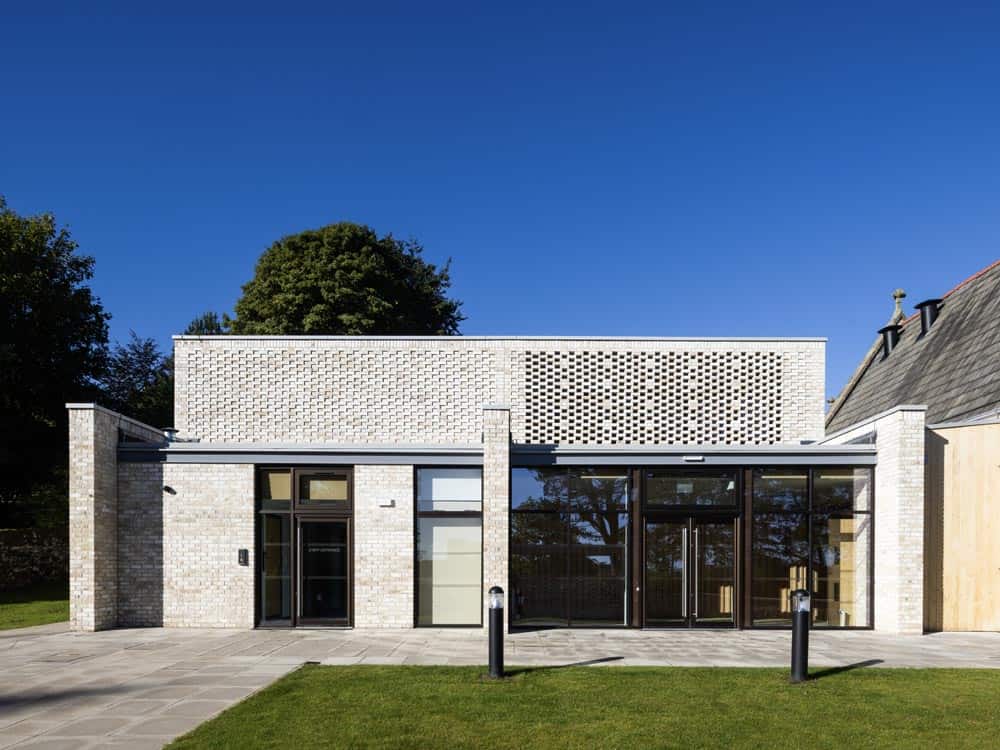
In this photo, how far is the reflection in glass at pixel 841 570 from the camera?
12789 mm

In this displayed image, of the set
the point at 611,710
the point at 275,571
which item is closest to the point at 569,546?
the point at 275,571

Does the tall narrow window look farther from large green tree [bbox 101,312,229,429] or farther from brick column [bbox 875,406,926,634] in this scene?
large green tree [bbox 101,312,229,429]

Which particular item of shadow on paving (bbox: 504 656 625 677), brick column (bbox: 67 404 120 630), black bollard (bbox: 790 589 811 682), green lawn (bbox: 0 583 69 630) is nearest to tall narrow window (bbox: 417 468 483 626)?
shadow on paving (bbox: 504 656 625 677)

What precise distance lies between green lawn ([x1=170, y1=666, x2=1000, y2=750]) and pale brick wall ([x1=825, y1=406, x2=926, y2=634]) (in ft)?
9.25

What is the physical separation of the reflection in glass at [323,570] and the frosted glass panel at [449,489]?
1.48m

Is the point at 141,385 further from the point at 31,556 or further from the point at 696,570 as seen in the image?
the point at 696,570

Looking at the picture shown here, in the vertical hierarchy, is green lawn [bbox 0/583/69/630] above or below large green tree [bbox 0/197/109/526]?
below

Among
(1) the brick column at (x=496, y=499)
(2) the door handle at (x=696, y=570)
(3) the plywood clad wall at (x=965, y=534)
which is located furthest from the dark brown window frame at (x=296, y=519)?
(3) the plywood clad wall at (x=965, y=534)

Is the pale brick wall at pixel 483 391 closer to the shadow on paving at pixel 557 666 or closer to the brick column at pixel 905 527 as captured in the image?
the brick column at pixel 905 527

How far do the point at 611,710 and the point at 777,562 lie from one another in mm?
6486

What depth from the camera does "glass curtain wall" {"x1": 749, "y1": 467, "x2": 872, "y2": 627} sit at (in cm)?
1276

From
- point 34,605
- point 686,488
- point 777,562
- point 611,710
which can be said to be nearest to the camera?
point 611,710

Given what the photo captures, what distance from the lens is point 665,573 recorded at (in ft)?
42.0

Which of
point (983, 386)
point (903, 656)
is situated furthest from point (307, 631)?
point (983, 386)
